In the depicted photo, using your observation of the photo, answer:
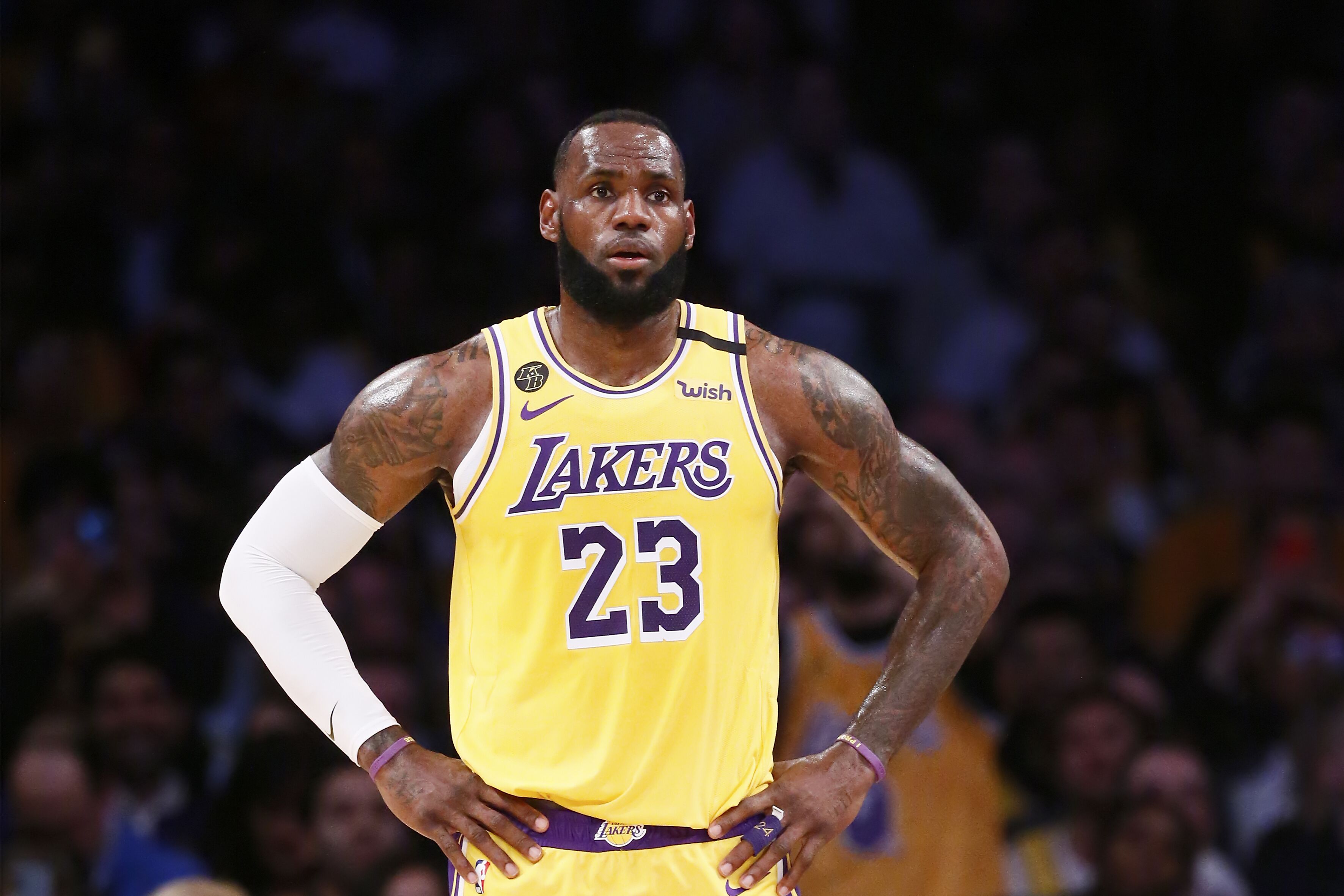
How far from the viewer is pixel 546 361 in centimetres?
357

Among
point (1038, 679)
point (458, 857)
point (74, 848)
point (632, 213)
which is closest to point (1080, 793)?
point (1038, 679)

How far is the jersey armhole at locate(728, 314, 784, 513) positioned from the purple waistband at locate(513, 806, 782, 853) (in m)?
0.64

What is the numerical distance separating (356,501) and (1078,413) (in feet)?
13.9

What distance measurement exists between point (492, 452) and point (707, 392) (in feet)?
1.48

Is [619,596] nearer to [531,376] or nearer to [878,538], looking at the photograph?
[531,376]

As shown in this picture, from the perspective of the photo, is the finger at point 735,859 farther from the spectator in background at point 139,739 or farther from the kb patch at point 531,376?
the spectator in background at point 139,739

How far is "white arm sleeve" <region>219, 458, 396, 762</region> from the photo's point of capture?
3576 millimetres

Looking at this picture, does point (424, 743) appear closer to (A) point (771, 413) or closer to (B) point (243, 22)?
(A) point (771, 413)

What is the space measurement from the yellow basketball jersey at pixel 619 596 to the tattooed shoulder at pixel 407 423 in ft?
0.21

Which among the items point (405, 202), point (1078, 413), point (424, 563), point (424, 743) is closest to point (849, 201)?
point (1078, 413)

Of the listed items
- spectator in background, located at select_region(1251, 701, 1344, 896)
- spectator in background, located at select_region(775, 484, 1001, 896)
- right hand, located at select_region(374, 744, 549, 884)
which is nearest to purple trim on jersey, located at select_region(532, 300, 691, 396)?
right hand, located at select_region(374, 744, 549, 884)

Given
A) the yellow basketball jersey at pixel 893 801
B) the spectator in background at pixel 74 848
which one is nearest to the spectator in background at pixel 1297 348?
the yellow basketball jersey at pixel 893 801

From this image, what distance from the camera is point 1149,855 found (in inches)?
214

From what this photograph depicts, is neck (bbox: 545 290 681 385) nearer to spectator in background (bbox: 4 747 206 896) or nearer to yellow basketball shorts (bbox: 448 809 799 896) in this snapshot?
yellow basketball shorts (bbox: 448 809 799 896)
